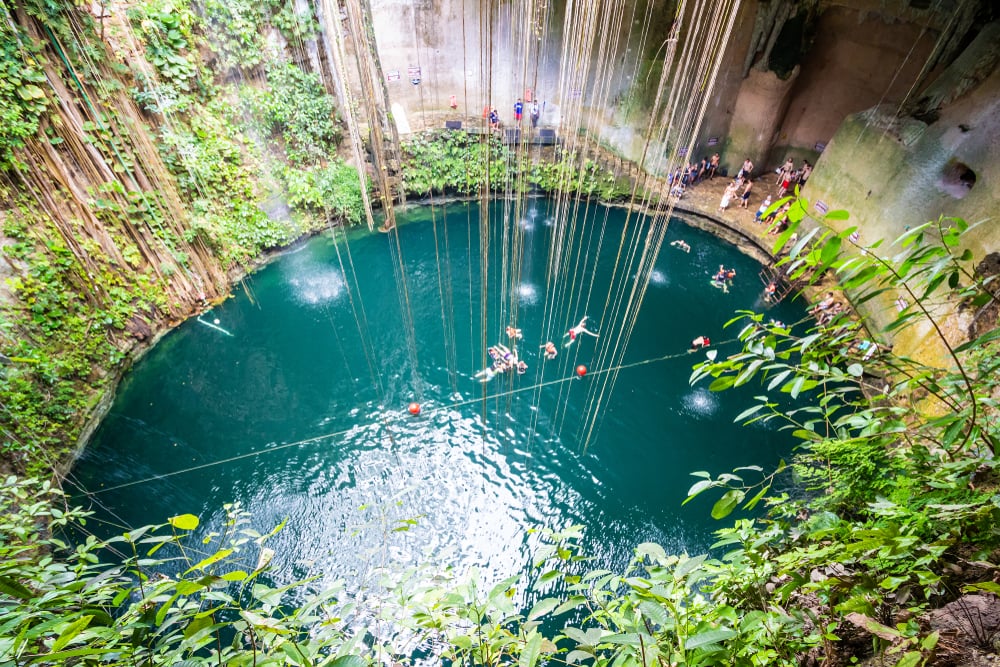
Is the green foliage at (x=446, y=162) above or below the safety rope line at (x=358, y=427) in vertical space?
above

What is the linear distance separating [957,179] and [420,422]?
7946 millimetres

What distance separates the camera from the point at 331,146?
9203 millimetres

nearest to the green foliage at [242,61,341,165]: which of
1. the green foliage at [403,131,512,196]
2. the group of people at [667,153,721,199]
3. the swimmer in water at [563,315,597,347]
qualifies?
the green foliage at [403,131,512,196]

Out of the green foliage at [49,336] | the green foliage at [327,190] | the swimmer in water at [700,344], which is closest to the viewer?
the green foliage at [49,336]

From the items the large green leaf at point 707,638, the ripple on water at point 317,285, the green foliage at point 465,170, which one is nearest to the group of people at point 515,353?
the ripple on water at point 317,285

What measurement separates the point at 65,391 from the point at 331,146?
20.2 feet

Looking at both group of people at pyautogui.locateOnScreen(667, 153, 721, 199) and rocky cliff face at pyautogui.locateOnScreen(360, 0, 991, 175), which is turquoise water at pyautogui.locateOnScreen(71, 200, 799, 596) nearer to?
group of people at pyautogui.locateOnScreen(667, 153, 721, 199)

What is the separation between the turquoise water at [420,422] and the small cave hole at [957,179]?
2535 millimetres

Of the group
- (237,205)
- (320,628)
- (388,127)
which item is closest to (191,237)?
(237,205)

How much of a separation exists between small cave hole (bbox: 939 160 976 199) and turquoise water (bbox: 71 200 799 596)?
2535 mm

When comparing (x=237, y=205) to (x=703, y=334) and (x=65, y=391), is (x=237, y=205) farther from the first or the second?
(x=703, y=334)

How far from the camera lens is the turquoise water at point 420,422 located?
16.8 feet

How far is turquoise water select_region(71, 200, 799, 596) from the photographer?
201 inches

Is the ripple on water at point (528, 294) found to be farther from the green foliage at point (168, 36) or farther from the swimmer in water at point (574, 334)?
the green foliage at point (168, 36)
